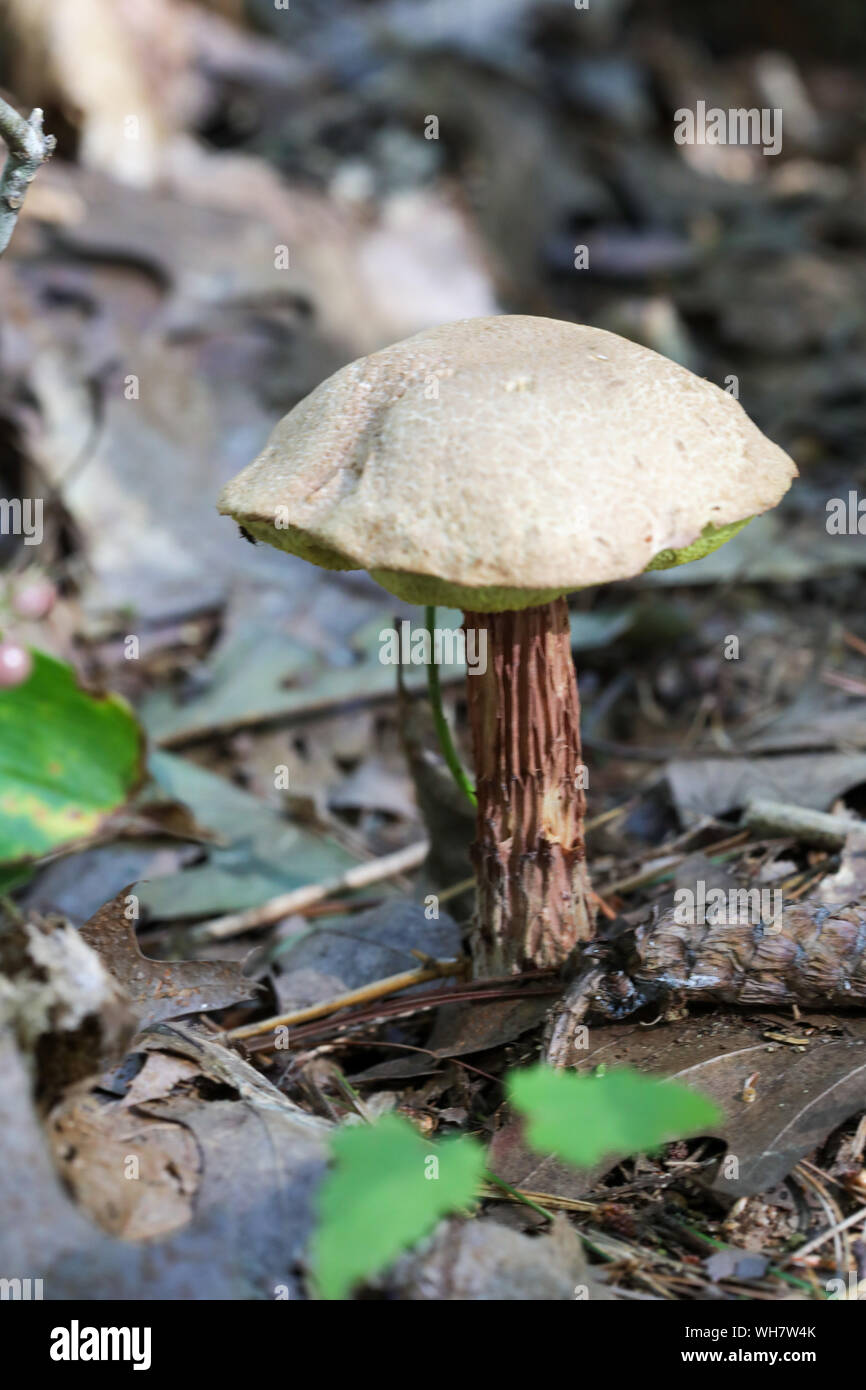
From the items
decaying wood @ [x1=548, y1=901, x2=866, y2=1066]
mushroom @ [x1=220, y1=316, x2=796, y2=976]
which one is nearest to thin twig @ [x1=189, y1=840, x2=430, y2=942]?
mushroom @ [x1=220, y1=316, x2=796, y2=976]

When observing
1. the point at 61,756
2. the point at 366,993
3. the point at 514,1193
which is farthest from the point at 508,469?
the point at 61,756

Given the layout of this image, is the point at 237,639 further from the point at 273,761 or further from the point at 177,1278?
the point at 177,1278

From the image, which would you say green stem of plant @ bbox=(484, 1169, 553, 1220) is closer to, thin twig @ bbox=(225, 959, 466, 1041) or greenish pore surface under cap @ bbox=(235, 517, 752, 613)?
thin twig @ bbox=(225, 959, 466, 1041)

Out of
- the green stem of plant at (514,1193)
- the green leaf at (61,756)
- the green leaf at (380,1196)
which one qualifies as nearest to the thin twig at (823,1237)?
the green stem of plant at (514,1193)

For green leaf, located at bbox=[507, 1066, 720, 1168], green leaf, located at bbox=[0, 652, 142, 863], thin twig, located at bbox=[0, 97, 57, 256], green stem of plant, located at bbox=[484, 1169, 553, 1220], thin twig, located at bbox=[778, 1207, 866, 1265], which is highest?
thin twig, located at bbox=[0, 97, 57, 256]

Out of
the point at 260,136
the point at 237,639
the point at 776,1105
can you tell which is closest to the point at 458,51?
the point at 260,136
